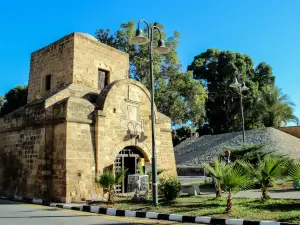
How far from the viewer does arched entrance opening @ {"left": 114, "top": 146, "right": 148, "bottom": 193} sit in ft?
45.3

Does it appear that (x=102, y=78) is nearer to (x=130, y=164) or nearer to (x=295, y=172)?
(x=130, y=164)

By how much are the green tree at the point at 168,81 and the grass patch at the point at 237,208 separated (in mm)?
17746

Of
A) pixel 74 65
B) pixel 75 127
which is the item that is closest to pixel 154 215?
pixel 75 127

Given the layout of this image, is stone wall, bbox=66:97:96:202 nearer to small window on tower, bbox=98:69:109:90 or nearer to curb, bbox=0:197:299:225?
curb, bbox=0:197:299:225

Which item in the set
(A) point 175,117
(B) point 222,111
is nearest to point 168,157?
(A) point 175,117

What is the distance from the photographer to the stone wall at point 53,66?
15156mm

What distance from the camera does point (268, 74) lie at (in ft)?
140

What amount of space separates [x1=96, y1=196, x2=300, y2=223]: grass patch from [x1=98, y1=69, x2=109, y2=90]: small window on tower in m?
7.48

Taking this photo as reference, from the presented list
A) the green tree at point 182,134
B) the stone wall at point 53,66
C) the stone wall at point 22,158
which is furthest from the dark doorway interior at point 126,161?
the green tree at point 182,134

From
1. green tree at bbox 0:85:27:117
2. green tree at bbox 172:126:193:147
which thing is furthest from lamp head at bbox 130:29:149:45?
green tree at bbox 172:126:193:147

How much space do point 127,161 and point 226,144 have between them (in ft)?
54.7

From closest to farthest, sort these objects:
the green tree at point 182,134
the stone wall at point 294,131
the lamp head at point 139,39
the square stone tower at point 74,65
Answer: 1. the lamp head at point 139,39
2. the square stone tower at point 74,65
3. the stone wall at point 294,131
4. the green tree at point 182,134

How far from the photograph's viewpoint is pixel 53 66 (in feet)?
52.3

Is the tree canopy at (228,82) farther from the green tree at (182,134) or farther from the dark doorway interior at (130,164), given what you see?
the dark doorway interior at (130,164)
